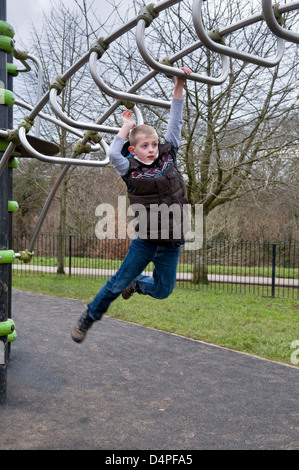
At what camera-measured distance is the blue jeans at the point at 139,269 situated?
2.53 meters

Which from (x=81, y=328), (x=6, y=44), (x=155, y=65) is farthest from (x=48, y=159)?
(x=6, y=44)

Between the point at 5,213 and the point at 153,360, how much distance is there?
7.60 feet

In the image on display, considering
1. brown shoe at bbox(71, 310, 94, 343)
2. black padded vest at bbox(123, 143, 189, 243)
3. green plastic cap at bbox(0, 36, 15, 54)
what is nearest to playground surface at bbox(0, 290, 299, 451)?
brown shoe at bbox(71, 310, 94, 343)

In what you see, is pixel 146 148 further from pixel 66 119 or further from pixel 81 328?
pixel 81 328

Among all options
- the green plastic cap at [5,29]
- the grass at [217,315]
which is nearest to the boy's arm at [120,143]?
the green plastic cap at [5,29]

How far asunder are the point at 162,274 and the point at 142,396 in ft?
5.83

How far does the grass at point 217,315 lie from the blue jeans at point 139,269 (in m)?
3.08

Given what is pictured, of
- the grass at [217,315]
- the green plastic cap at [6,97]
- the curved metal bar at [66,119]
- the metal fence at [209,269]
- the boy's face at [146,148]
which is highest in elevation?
the green plastic cap at [6,97]

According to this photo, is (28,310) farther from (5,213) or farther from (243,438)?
(243,438)

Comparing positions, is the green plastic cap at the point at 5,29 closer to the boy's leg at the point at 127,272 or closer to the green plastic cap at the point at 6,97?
the green plastic cap at the point at 6,97

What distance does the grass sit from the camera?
5844mm
